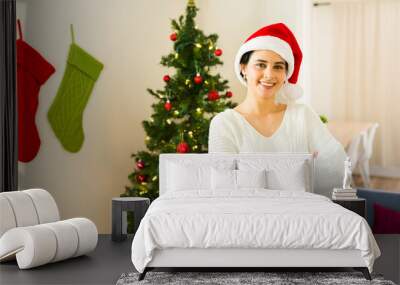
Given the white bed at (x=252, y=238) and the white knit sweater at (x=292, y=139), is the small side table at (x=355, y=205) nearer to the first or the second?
the white knit sweater at (x=292, y=139)

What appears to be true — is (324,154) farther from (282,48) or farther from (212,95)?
(212,95)

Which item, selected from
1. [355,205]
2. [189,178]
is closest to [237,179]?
[189,178]

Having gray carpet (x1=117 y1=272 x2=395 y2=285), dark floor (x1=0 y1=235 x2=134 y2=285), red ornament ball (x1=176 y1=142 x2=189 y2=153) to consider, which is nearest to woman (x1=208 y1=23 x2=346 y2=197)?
red ornament ball (x1=176 y1=142 x2=189 y2=153)

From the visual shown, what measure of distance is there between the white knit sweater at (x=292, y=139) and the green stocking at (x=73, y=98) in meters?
1.75

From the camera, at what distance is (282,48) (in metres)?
5.77

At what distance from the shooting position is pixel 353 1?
7516 mm

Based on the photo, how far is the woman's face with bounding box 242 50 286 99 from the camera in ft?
18.9

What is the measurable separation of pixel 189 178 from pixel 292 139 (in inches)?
39.9

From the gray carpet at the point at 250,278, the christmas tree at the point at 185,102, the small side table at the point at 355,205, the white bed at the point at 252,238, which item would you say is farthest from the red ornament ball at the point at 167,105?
the gray carpet at the point at 250,278

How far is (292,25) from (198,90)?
1.53 meters

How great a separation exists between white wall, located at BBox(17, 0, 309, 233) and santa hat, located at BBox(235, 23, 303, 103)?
1.55 m

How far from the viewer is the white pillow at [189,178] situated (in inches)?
212

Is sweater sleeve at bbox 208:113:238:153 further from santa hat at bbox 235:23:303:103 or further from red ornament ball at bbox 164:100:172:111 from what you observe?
red ornament ball at bbox 164:100:172:111

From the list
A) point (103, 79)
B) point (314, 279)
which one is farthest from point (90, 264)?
point (103, 79)
